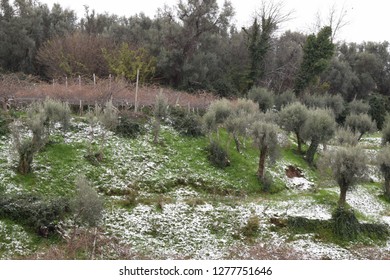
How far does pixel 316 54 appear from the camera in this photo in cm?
5412

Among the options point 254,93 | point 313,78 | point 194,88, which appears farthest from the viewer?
point 313,78

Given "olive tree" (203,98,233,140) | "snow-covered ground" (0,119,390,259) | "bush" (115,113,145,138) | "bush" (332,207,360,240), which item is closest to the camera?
"snow-covered ground" (0,119,390,259)

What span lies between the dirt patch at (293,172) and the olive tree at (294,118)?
199 inches

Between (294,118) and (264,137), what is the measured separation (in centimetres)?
978

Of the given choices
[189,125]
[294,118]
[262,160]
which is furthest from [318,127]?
[189,125]

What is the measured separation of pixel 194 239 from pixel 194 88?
3480 cm

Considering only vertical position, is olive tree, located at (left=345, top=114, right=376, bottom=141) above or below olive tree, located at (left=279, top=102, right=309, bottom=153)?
below

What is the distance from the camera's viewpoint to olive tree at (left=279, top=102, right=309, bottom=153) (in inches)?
1427

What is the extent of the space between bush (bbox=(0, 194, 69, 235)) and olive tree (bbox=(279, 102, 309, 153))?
79.2ft

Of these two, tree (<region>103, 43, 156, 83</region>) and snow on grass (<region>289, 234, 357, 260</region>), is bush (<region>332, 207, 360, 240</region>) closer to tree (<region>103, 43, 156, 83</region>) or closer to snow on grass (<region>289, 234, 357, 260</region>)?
snow on grass (<region>289, 234, 357, 260</region>)

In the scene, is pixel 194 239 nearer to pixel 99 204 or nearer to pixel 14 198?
pixel 99 204

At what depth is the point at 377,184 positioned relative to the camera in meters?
33.6

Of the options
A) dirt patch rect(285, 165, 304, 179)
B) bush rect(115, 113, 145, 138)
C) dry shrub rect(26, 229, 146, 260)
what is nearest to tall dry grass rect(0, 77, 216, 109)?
bush rect(115, 113, 145, 138)

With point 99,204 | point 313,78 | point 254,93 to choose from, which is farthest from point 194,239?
point 313,78
